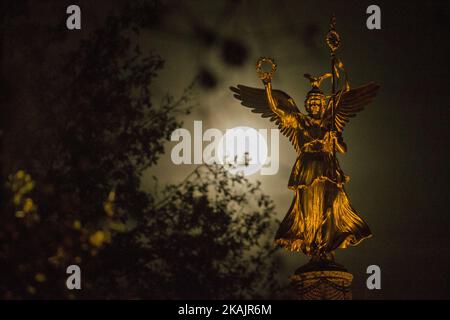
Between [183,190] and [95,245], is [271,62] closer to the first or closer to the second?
[183,190]

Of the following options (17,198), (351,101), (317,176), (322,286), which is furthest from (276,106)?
(17,198)

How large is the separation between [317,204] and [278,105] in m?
1.58

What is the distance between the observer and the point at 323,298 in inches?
690

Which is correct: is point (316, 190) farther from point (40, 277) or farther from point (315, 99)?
point (40, 277)

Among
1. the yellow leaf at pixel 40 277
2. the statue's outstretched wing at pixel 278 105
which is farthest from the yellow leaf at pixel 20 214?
the statue's outstretched wing at pixel 278 105

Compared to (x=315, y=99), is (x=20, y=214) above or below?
below

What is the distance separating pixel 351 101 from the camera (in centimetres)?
1875

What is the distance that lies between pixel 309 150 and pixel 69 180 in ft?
13.4

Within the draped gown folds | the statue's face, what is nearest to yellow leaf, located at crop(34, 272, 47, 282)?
the draped gown folds

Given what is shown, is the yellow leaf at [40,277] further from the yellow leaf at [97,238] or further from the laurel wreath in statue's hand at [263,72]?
the laurel wreath in statue's hand at [263,72]

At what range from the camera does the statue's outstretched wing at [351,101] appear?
18.7 metres

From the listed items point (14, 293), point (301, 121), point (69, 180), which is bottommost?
point (14, 293)

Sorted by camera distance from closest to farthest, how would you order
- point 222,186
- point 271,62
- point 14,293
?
point 14,293
point 222,186
point 271,62

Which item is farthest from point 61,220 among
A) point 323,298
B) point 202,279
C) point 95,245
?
point 323,298
